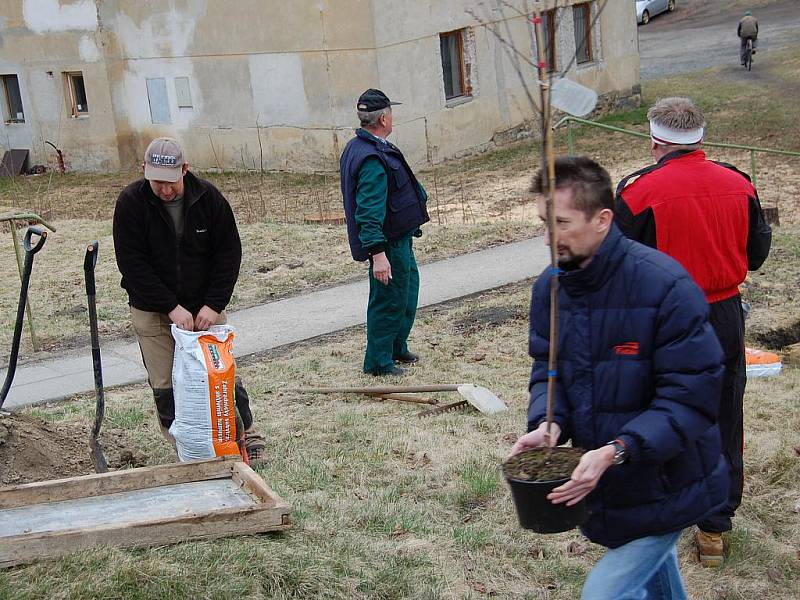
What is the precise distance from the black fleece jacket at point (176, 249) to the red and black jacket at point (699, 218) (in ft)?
7.02

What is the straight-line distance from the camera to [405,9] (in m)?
17.8

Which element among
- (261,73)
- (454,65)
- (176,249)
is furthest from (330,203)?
(176,249)

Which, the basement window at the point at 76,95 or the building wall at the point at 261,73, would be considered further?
the basement window at the point at 76,95

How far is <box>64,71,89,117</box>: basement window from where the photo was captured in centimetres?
2119

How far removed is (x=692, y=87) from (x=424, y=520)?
2160 cm

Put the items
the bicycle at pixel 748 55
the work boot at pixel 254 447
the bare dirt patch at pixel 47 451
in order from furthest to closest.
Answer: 1. the bicycle at pixel 748 55
2. the work boot at pixel 254 447
3. the bare dirt patch at pixel 47 451

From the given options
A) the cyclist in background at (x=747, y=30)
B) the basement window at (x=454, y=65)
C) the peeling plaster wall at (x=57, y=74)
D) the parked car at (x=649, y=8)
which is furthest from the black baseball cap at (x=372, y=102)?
the parked car at (x=649, y=8)

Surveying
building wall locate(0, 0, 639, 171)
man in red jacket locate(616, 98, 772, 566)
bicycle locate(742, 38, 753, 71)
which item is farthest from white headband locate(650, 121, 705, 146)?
bicycle locate(742, 38, 753, 71)

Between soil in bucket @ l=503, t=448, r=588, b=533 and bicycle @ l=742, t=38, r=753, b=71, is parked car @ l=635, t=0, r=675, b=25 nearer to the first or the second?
bicycle @ l=742, t=38, r=753, b=71

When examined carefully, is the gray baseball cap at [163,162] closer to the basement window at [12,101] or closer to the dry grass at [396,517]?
the dry grass at [396,517]

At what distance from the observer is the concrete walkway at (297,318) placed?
7.79m

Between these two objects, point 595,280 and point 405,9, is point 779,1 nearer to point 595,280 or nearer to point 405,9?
point 405,9

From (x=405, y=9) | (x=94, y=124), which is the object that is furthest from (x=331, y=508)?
(x=94, y=124)

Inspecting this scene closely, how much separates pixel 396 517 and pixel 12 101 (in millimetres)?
19927
